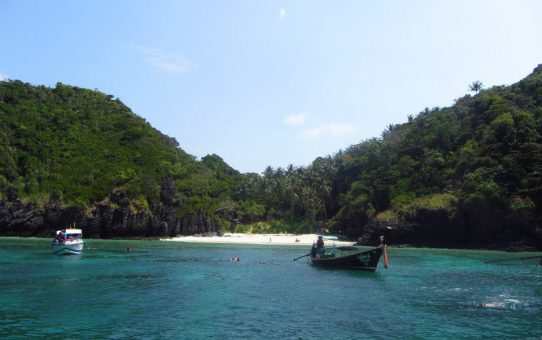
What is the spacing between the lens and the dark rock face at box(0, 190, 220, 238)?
71875 mm

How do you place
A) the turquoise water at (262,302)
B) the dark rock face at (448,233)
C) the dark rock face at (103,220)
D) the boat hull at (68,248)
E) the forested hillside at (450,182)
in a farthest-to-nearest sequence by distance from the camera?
the dark rock face at (103,220) → the forested hillside at (450,182) → the dark rock face at (448,233) → the boat hull at (68,248) → the turquoise water at (262,302)

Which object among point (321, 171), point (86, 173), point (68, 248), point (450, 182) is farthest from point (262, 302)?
point (321, 171)

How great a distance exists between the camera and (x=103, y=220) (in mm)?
76312

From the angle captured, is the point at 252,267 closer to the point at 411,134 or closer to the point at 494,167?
the point at 494,167

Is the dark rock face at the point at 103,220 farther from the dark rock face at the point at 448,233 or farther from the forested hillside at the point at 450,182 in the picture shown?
the dark rock face at the point at 448,233

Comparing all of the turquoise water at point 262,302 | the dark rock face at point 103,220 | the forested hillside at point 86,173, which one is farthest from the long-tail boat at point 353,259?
the forested hillside at point 86,173

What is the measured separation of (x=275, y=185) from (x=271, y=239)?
26649mm

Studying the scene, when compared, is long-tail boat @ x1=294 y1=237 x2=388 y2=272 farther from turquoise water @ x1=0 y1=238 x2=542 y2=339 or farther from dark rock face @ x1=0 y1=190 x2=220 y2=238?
dark rock face @ x1=0 y1=190 x2=220 y2=238

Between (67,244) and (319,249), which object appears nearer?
(319,249)

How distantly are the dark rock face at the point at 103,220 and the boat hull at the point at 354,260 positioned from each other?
160ft

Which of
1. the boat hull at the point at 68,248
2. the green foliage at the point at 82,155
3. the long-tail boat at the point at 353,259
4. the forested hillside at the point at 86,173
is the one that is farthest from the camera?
the green foliage at the point at 82,155

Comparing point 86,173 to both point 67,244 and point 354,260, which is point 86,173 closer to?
point 67,244

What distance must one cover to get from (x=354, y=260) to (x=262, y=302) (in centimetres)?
1468

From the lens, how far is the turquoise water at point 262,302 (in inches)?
625
